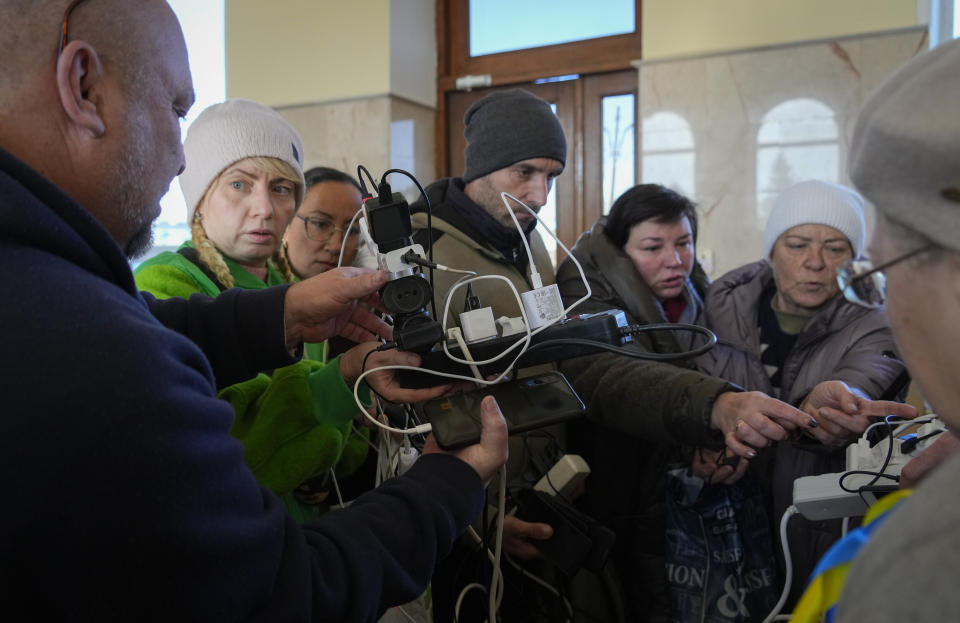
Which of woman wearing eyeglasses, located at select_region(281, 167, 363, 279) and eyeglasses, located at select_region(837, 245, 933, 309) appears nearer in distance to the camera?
eyeglasses, located at select_region(837, 245, 933, 309)

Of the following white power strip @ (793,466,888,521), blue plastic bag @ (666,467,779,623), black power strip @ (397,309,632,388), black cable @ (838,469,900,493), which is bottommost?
blue plastic bag @ (666,467,779,623)

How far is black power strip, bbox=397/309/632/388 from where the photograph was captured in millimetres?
940

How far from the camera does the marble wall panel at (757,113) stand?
2957 millimetres

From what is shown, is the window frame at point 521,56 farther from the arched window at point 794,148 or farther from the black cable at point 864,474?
the black cable at point 864,474

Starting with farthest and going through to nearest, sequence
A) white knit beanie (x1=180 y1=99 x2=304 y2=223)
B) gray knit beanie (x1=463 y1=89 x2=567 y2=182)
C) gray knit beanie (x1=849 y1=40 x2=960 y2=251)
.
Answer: gray knit beanie (x1=463 y1=89 x2=567 y2=182) → white knit beanie (x1=180 y1=99 x2=304 y2=223) → gray knit beanie (x1=849 y1=40 x2=960 y2=251)

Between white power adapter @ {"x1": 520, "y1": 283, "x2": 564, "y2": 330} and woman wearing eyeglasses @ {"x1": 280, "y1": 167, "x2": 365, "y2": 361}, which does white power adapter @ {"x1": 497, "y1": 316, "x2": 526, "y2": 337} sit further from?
woman wearing eyeglasses @ {"x1": 280, "y1": 167, "x2": 365, "y2": 361}

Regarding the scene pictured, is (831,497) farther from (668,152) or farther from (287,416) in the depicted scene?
(668,152)

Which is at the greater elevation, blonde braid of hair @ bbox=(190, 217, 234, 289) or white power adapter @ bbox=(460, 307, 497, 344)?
blonde braid of hair @ bbox=(190, 217, 234, 289)

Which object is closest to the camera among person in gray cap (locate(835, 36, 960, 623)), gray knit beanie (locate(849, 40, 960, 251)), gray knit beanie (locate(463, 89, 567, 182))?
person in gray cap (locate(835, 36, 960, 623))

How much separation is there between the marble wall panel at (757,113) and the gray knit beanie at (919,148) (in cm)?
270

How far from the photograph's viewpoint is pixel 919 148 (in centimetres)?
51

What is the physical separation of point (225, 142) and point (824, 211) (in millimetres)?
1431

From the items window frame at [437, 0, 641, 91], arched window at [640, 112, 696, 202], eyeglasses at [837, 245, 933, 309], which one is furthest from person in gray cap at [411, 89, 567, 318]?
window frame at [437, 0, 641, 91]

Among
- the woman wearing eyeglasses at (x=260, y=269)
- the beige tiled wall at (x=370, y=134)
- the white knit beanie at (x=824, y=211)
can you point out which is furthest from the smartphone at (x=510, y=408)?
the beige tiled wall at (x=370, y=134)
